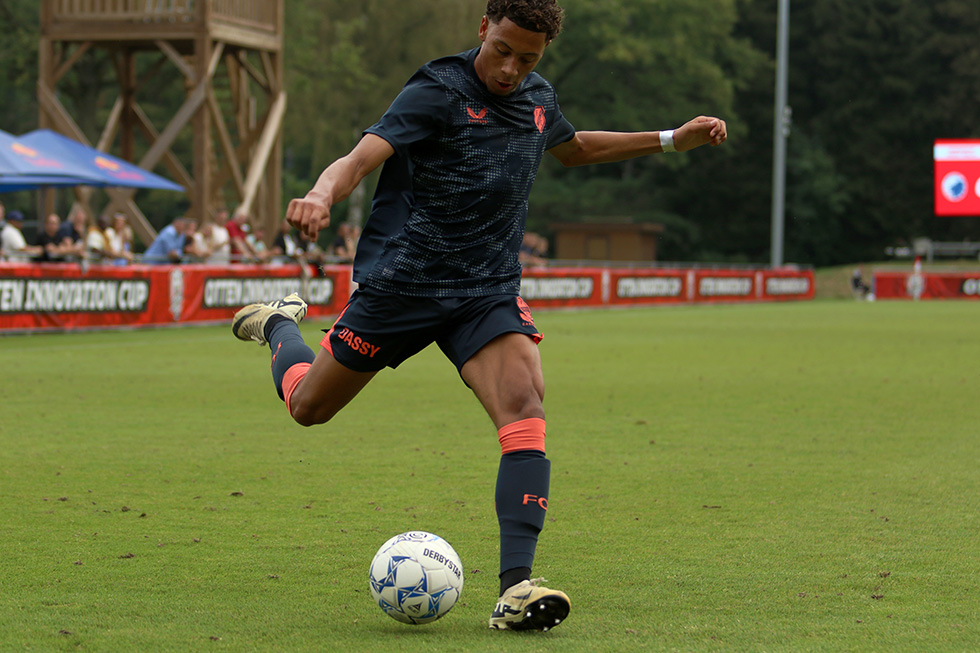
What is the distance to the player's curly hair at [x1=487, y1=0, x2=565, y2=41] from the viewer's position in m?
4.22

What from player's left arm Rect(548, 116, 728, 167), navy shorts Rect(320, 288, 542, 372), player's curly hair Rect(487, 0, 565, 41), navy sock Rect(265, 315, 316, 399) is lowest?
navy sock Rect(265, 315, 316, 399)

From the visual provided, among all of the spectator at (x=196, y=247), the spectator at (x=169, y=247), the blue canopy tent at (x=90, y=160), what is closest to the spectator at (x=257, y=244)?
the spectator at (x=196, y=247)

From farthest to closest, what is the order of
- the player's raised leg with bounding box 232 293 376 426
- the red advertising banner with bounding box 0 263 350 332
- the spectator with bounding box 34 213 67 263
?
the spectator with bounding box 34 213 67 263 → the red advertising banner with bounding box 0 263 350 332 → the player's raised leg with bounding box 232 293 376 426

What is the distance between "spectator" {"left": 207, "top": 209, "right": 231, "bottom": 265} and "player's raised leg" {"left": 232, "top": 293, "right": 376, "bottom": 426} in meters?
17.1

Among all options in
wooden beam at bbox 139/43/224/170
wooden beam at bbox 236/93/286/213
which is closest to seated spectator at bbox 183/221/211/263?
wooden beam at bbox 139/43/224/170

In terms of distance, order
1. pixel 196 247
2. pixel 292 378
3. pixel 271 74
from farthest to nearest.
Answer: pixel 271 74
pixel 196 247
pixel 292 378

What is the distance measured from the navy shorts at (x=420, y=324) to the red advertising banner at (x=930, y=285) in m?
47.4

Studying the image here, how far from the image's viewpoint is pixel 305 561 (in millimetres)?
5055

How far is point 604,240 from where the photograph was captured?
193 feet

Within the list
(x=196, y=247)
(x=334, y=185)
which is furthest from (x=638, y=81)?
(x=334, y=185)

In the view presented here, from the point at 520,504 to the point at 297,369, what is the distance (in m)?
1.38

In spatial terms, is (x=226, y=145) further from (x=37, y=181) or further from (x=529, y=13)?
(x=529, y=13)

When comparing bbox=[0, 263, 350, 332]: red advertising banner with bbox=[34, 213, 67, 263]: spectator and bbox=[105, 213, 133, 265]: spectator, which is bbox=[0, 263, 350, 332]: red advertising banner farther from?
bbox=[34, 213, 67, 263]: spectator

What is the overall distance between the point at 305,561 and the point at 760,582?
1754 millimetres
